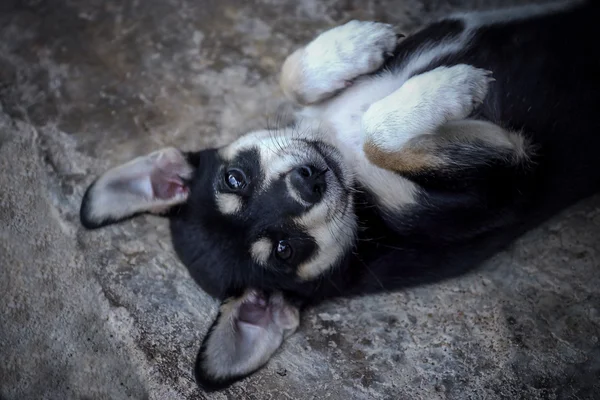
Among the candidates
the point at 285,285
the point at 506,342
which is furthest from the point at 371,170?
the point at 506,342

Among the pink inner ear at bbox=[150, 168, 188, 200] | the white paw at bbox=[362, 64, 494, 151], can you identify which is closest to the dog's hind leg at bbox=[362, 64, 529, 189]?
the white paw at bbox=[362, 64, 494, 151]

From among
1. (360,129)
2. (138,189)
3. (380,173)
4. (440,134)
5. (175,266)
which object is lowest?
(175,266)

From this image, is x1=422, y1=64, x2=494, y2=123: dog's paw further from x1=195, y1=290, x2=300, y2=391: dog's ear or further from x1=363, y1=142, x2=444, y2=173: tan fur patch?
x1=195, y1=290, x2=300, y2=391: dog's ear

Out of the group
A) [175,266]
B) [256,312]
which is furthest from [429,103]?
[175,266]

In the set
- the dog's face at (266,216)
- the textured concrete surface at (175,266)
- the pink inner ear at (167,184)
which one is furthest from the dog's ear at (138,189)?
the textured concrete surface at (175,266)

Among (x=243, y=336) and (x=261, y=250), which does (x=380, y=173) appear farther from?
(x=243, y=336)

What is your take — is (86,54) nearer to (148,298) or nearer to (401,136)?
(148,298)
